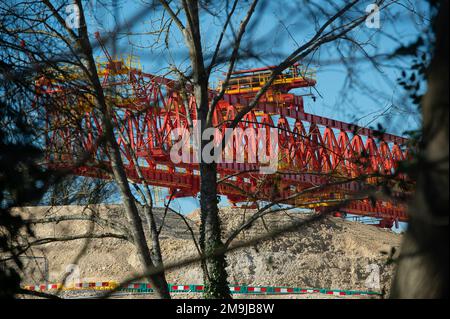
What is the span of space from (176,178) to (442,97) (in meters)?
30.0

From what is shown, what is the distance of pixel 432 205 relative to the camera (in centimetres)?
299

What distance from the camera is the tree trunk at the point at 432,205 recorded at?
2.98 m

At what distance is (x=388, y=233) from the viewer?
39562 millimetres

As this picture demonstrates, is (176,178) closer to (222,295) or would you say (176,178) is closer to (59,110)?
(222,295)

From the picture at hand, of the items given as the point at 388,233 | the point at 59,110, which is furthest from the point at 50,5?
the point at 388,233

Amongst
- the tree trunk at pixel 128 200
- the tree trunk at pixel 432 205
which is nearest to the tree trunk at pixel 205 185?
the tree trunk at pixel 128 200

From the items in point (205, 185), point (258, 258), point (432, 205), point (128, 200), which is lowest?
point (258, 258)

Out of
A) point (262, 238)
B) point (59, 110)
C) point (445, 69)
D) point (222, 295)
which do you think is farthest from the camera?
point (222, 295)

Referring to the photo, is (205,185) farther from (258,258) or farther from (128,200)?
(258,258)

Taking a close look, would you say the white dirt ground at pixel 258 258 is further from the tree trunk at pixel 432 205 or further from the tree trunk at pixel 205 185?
the tree trunk at pixel 432 205

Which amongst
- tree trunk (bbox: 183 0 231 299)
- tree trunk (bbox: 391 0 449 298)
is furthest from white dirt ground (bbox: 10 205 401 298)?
tree trunk (bbox: 391 0 449 298)

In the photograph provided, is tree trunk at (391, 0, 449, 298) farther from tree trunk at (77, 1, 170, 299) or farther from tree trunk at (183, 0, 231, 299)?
tree trunk at (183, 0, 231, 299)

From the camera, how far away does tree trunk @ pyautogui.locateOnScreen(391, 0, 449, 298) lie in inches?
117

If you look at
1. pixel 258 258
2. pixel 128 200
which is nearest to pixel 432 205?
pixel 128 200
